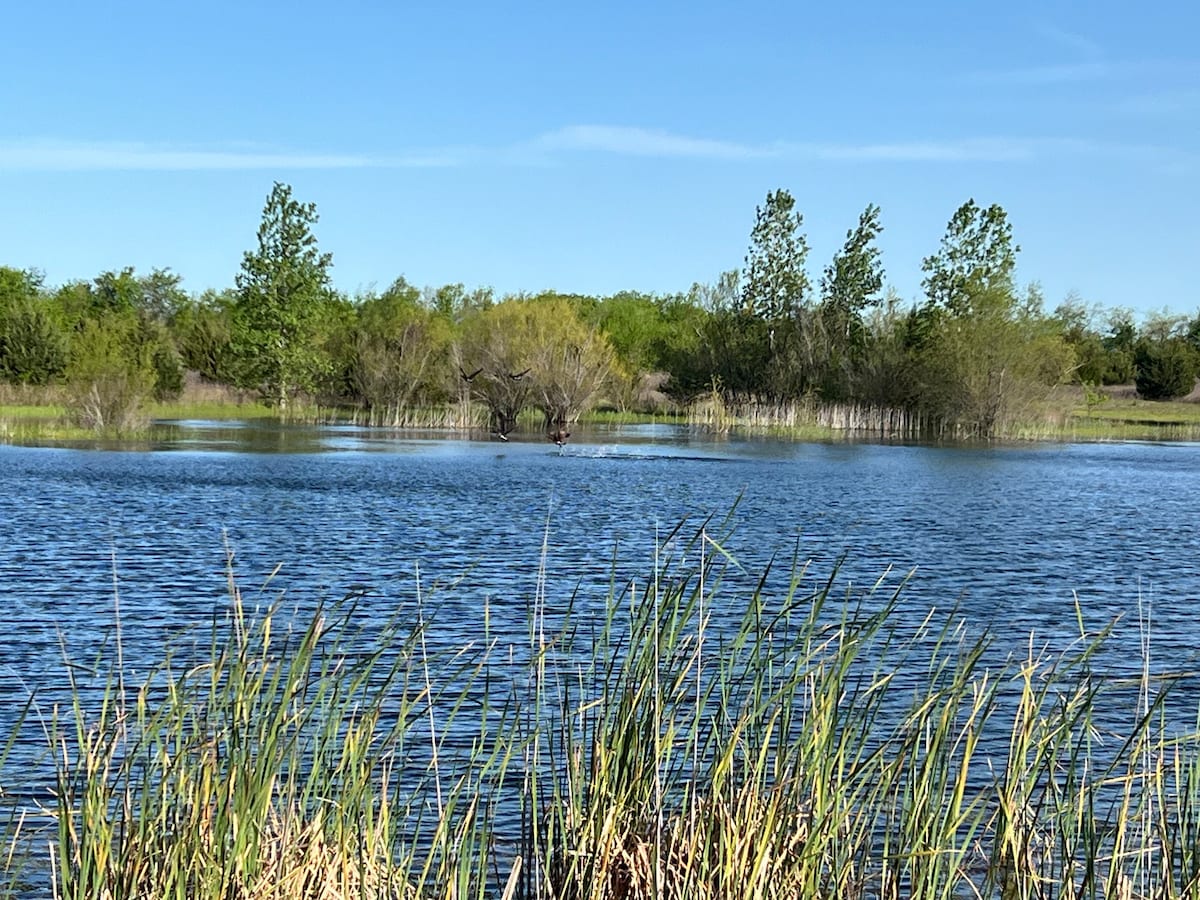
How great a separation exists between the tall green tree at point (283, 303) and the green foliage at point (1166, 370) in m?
46.6

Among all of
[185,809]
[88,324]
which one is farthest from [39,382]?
[185,809]

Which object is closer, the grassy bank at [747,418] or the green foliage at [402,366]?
the grassy bank at [747,418]

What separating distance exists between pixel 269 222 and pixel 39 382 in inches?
481

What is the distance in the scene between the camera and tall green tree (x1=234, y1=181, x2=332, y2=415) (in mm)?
64562

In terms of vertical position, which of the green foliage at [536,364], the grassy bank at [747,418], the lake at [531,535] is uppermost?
the green foliage at [536,364]

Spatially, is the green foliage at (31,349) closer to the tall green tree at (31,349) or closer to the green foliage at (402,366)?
the tall green tree at (31,349)

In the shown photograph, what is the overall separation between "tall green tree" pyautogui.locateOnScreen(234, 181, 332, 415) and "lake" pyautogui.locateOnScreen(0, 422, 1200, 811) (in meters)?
20.5

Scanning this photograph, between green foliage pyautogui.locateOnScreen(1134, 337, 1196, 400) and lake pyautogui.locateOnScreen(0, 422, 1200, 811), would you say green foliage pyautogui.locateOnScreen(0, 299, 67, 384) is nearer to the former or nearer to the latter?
lake pyautogui.locateOnScreen(0, 422, 1200, 811)

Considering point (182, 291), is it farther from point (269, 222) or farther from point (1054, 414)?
point (1054, 414)

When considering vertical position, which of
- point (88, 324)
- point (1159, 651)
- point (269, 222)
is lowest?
point (1159, 651)

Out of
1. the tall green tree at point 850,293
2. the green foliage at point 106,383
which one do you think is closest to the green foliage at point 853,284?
the tall green tree at point 850,293

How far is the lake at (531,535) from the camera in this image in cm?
1369

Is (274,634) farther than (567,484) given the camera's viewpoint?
No

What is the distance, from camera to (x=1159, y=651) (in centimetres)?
1311
